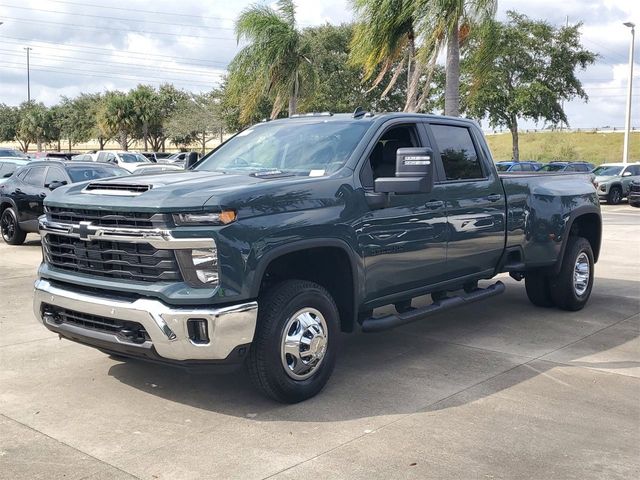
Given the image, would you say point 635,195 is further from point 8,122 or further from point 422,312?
point 8,122

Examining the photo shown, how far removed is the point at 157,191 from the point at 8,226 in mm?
10738

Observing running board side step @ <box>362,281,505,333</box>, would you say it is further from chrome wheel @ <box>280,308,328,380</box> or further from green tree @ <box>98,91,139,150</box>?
green tree @ <box>98,91,139,150</box>

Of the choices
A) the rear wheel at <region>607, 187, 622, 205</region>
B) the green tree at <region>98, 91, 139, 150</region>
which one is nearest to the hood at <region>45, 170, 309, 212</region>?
the rear wheel at <region>607, 187, 622, 205</region>

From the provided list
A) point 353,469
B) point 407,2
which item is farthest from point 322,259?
point 407,2

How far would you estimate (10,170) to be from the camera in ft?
64.0

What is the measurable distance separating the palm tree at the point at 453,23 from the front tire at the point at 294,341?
10314 mm

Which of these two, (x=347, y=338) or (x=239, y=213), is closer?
(x=239, y=213)

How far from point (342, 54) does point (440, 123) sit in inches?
1345

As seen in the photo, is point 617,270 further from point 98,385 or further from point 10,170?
point 10,170

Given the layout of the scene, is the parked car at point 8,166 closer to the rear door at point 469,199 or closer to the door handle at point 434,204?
the rear door at point 469,199

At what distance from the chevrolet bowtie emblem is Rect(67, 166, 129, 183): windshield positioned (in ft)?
28.9

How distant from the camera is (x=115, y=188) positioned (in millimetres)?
5035

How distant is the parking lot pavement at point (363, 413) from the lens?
4.11m

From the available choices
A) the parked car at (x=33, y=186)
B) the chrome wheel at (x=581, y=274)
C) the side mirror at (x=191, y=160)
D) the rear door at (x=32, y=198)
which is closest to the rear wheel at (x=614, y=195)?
the parked car at (x=33, y=186)
